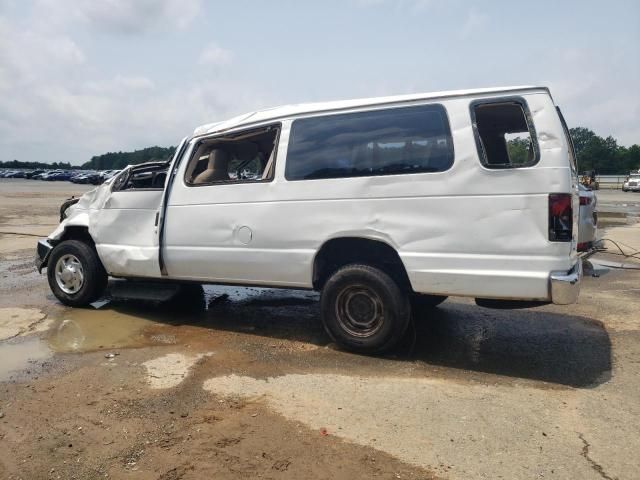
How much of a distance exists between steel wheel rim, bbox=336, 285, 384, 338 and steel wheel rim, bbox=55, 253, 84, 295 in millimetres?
3479

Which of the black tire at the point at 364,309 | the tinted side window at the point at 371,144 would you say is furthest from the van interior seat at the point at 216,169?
the black tire at the point at 364,309

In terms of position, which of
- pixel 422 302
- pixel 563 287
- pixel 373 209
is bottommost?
pixel 422 302

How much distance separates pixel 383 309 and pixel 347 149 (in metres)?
1.46

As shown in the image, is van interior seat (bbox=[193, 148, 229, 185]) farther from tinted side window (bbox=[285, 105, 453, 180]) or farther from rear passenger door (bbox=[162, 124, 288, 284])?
tinted side window (bbox=[285, 105, 453, 180])

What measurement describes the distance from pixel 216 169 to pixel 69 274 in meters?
2.38

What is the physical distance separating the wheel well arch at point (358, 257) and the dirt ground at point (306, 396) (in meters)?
0.74

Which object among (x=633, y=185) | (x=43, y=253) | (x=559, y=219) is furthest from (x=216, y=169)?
(x=633, y=185)

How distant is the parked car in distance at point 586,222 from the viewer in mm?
6907

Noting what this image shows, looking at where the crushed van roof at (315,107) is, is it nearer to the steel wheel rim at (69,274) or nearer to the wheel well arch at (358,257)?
the wheel well arch at (358,257)

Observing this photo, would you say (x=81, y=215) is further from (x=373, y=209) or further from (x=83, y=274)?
(x=373, y=209)

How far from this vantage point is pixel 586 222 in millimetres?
7141

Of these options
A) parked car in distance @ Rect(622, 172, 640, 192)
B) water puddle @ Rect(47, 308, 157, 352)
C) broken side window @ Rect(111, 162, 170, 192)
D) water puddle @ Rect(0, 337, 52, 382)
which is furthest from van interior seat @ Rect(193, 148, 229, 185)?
parked car in distance @ Rect(622, 172, 640, 192)

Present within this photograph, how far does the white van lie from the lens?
400 centimetres

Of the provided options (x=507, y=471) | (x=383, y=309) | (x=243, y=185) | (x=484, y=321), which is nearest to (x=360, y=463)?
(x=507, y=471)
